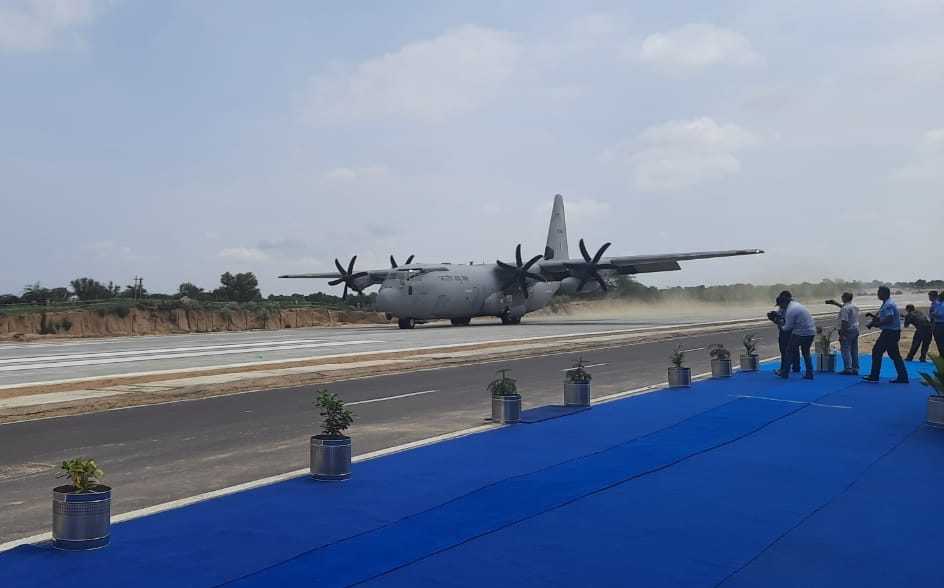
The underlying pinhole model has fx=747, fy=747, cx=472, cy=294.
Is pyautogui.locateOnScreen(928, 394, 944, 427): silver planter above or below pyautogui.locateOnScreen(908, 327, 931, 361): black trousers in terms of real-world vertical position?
below

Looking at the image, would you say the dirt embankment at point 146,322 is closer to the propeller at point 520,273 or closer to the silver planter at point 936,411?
the propeller at point 520,273

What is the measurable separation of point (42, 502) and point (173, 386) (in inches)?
397

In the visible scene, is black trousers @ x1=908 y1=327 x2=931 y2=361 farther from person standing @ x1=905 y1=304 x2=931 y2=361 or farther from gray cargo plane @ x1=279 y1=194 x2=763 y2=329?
gray cargo plane @ x1=279 y1=194 x2=763 y2=329

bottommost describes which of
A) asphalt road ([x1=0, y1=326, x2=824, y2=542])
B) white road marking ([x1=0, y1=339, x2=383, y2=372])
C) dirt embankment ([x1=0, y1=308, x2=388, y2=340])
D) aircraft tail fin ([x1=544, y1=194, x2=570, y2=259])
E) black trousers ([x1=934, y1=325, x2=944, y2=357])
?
asphalt road ([x1=0, y1=326, x2=824, y2=542])

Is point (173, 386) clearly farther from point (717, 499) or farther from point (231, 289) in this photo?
point (231, 289)

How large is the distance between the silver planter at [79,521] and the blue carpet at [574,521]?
132 millimetres

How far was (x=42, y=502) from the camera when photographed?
24.9 feet

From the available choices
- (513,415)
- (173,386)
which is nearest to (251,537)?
(513,415)

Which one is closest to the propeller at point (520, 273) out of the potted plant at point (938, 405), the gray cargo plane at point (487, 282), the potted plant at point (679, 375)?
the gray cargo plane at point (487, 282)

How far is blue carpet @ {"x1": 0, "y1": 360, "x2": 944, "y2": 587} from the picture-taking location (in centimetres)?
534

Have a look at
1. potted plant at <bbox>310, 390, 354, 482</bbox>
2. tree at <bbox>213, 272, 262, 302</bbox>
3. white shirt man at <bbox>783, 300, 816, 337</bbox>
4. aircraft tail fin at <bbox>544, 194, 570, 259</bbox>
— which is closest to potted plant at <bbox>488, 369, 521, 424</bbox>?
potted plant at <bbox>310, 390, 354, 482</bbox>

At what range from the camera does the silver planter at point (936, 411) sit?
35.5ft

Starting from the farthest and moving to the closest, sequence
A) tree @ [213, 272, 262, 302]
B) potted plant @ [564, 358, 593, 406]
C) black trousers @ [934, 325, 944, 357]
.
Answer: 1. tree @ [213, 272, 262, 302]
2. black trousers @ [934, 325, 944, 357]
3. potted plant @ [564, 358, 593, 406]

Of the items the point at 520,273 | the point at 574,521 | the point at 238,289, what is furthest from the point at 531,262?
the point at 238,289
